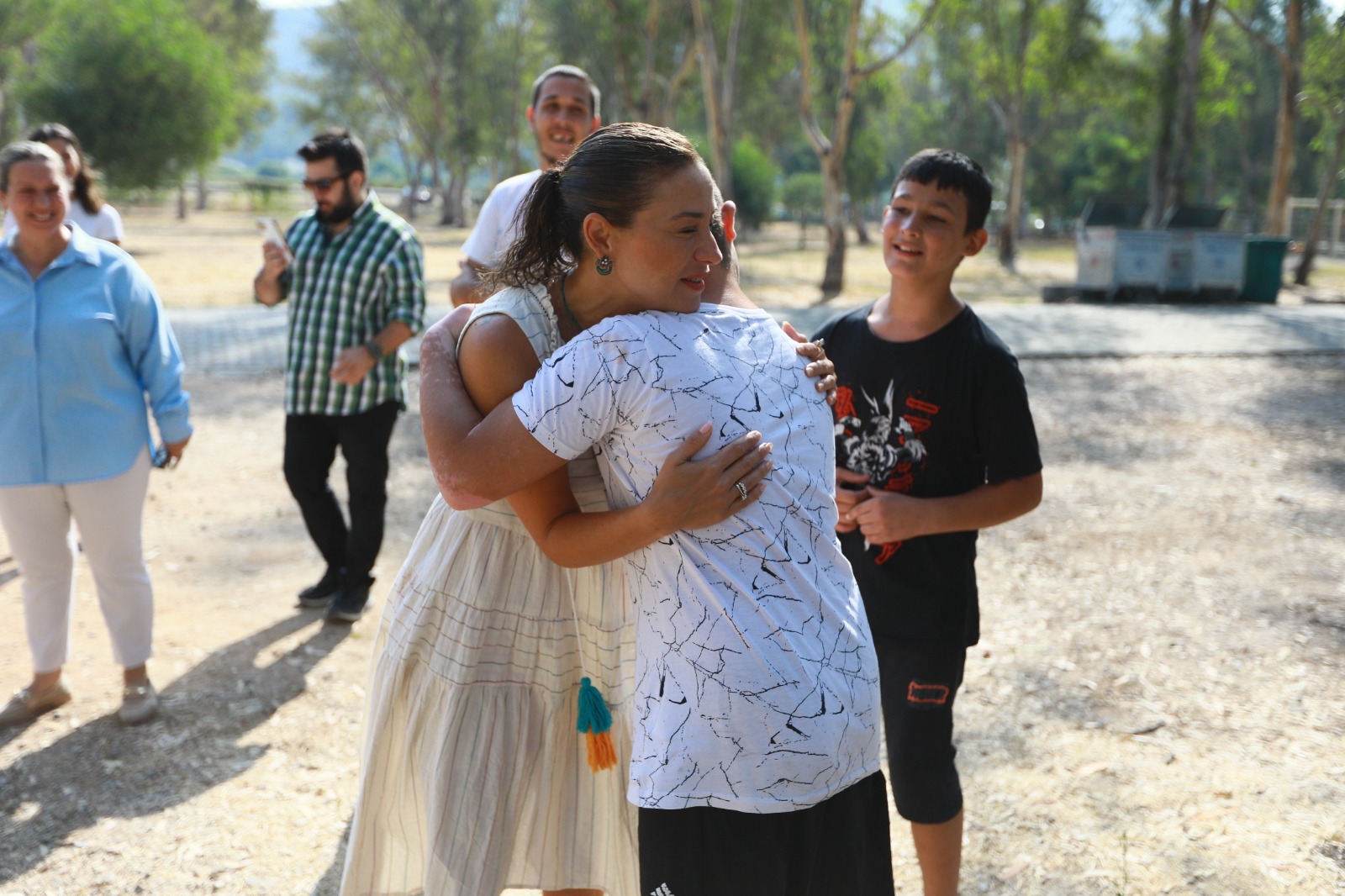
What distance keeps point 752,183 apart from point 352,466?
3642 centimetres

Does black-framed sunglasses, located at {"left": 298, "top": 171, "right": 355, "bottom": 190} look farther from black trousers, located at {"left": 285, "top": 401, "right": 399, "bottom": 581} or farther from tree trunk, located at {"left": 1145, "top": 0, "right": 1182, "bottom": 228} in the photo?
tree trunk, located at {"left": 1145, "top": 0, "right": 1182, "bottom": 228}

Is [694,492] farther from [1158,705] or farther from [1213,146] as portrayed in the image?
[1213,146]

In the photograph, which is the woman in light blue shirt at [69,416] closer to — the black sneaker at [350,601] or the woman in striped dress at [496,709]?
the black sneaker at [350,601]

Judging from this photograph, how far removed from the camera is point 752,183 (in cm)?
3984

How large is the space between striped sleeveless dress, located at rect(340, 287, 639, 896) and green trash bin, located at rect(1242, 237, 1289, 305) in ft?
63.8

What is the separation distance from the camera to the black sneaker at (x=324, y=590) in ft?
17.0

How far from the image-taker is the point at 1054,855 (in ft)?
10.6

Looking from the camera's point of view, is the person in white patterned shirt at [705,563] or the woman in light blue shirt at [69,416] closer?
the person in white patterned shirt at [705,563]

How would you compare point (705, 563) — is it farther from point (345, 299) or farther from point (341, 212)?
point (341, 212)

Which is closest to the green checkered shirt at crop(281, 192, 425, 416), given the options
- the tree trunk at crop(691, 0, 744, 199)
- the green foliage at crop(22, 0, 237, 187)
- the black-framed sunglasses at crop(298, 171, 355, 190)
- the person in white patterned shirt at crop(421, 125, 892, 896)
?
the black-framed sunglasses at crop(298, 171, 355, 190)

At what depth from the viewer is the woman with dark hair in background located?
5.52 m

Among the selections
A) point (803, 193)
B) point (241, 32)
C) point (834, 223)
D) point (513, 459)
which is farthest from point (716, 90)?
point (241, 32)

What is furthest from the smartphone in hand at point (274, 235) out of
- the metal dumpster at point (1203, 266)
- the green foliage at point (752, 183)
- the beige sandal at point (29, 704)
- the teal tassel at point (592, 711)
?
the green foliage at point (752, 183)

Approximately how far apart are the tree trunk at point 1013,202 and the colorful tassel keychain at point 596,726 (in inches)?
1088
